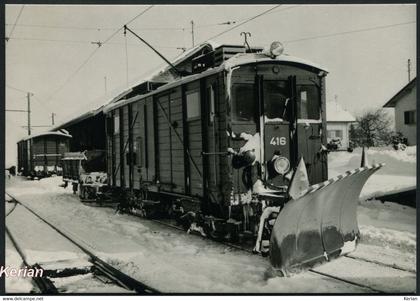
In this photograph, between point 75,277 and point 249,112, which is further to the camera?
point 249,112

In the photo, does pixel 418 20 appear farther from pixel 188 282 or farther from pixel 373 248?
pixel 188 282

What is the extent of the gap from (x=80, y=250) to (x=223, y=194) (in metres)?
2.66

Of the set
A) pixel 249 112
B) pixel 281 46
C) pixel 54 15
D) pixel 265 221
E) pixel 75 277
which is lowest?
pixel 75 277

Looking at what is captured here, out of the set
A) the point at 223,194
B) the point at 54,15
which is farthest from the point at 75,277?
the point at 54,15

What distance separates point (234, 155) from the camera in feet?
23.7

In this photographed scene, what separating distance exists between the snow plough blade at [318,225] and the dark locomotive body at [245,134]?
0.62 metres

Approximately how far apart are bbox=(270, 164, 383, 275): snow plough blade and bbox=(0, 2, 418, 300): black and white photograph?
0.02 metres

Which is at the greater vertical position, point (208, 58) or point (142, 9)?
point (142, 9)

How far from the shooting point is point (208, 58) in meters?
8.35

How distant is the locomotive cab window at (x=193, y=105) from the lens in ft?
26.7

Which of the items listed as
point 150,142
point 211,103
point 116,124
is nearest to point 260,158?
point 211,103

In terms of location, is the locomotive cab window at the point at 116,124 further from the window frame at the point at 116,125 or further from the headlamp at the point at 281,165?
the headlamp at the point at 281,165

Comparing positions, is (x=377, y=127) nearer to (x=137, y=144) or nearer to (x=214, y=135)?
(x=137, y=144)
